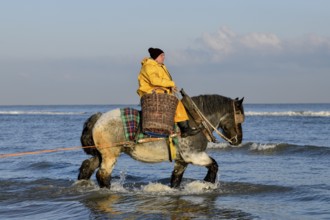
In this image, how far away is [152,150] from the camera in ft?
33.1

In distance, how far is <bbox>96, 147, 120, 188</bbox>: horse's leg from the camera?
10250 millimetres

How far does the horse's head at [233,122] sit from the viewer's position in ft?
35.0

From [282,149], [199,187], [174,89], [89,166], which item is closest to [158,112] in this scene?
[174,89]

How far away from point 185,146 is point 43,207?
2519mm

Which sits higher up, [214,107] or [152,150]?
[214,107]

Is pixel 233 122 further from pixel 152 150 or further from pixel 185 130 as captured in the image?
pixel 152 150

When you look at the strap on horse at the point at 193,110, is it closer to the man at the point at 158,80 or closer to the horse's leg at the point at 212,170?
the man at the point at 158,80

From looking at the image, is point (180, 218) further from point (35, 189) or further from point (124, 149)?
point (35, 189)

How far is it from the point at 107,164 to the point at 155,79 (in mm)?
1826

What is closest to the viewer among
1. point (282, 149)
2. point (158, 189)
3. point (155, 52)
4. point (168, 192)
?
point (155, 52)

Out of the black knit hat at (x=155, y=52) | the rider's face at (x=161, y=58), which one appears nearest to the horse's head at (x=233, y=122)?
the rider's face at (x=161, y=58)

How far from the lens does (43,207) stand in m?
9.75

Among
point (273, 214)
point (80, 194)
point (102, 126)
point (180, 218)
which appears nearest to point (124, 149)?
point (102, 126)

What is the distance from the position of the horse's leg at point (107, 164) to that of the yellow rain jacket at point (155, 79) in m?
1.10
